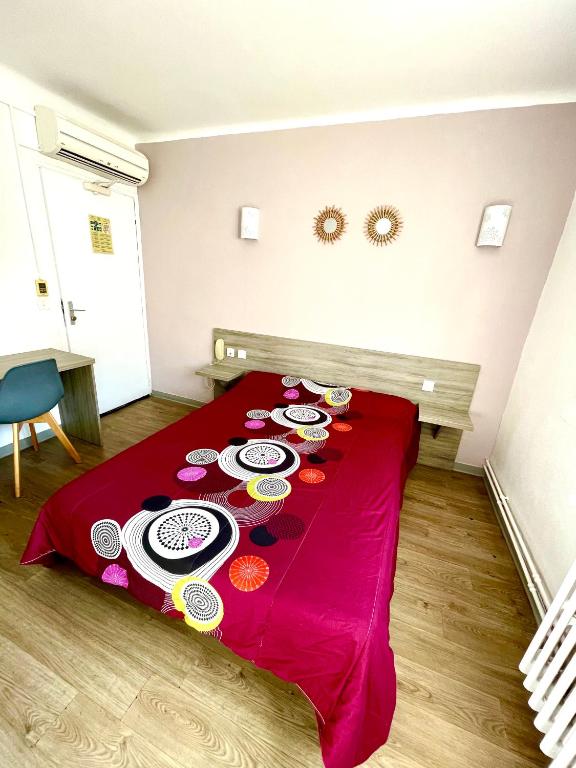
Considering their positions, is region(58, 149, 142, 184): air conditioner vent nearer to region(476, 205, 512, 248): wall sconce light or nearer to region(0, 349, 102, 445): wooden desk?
region(0, 349, 102, 445): wooden desk

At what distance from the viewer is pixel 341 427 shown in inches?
79.5

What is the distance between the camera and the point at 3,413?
1.85 meters

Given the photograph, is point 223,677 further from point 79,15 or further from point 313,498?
point 79,15

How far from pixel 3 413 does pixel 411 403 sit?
8.67 ft

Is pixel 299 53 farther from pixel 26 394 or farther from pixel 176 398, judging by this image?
pixel 176 398

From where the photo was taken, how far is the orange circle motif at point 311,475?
1486 millimetres

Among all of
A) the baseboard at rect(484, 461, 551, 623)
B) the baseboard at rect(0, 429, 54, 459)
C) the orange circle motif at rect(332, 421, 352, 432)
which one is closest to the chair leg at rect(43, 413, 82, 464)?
the baseboard at rect(0, 429, 54, 459)

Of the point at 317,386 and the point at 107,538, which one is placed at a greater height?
the point at 317,386

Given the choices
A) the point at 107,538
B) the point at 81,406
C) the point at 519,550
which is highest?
the point at 107,538

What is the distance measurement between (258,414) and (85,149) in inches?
85.7

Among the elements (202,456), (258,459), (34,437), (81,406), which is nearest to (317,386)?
(258,459)

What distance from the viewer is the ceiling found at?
1.35m

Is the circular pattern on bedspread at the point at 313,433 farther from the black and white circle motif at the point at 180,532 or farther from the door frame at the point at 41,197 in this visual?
the door frame at the point at 41,197

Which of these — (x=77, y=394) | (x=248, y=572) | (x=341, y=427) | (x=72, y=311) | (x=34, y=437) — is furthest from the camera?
(x=72, y=311)
